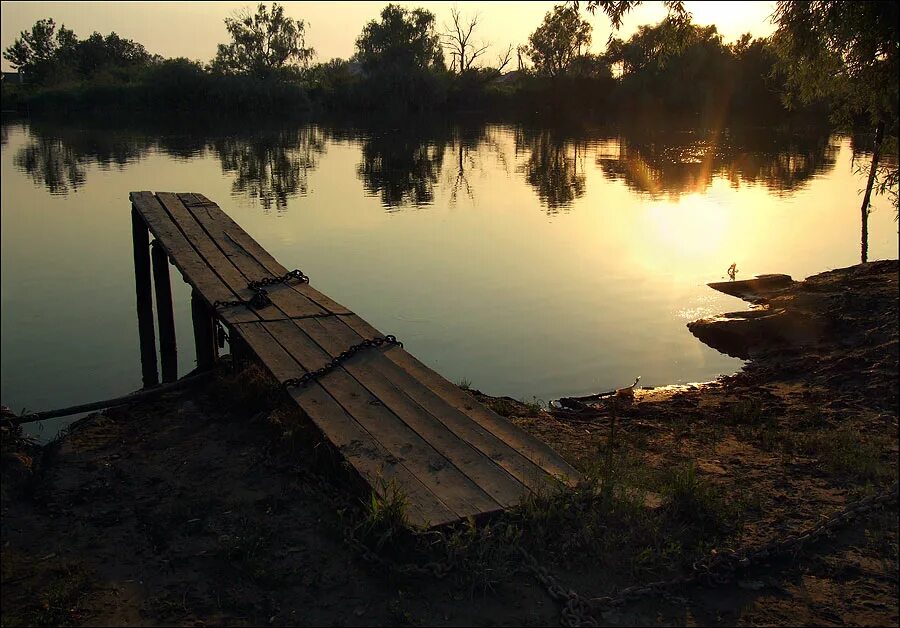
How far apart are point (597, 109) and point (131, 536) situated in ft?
206

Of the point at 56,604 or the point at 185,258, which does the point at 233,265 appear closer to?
the point at 185,258

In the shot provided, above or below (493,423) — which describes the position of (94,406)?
below

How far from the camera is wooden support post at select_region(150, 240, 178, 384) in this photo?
9086 mm

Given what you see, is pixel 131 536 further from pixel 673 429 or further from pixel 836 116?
pixel 836 116

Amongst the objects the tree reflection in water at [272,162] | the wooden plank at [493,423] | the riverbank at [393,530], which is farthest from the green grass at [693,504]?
the tree reflection in water at [272,162]

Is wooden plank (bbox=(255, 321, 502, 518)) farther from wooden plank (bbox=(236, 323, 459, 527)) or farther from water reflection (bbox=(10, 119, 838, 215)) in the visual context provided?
water reflection (bbox=(10, 119, 838, 215))

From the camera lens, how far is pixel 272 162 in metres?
29.6

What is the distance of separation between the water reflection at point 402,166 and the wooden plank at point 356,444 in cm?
1440

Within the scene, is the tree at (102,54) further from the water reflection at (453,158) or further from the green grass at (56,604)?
the green grass at (56,604)

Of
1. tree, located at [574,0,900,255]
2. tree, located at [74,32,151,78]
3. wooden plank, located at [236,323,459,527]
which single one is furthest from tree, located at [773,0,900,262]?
tree, located at [74,32,151,78]

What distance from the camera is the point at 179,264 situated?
801 cm

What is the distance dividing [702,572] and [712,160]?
29085 millimetres

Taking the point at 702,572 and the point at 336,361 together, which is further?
the point at 336,361

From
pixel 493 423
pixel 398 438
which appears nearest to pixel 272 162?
pixel 493 423
